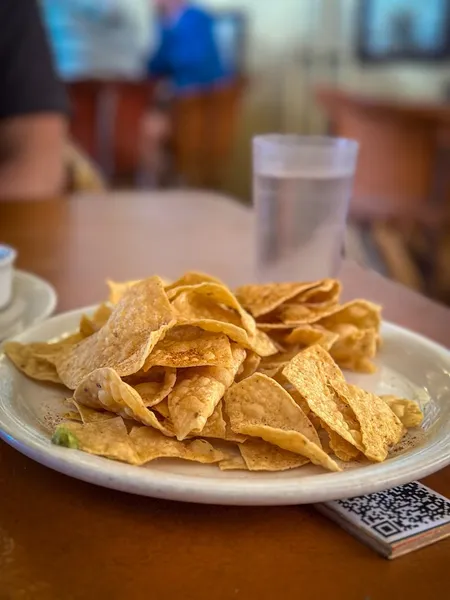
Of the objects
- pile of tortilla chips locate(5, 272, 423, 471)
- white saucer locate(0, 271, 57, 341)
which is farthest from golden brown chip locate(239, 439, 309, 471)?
white saucer locate(0, 271, 57, 341)

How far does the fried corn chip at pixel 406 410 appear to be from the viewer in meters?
0.66

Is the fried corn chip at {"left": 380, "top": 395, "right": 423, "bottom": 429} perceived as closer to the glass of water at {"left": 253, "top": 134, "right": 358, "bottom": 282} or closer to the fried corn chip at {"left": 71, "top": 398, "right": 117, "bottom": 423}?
the fried corn chip at {"left": 71, "top": 398, "right": 117, "bottom": 423}

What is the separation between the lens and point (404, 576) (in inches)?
19.3

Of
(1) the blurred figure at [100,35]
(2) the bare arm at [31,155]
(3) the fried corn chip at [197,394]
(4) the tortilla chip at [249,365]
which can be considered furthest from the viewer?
(1) the blurred figure at [100,35]

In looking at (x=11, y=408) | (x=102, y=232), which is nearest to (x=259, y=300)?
(x=11, y=408)

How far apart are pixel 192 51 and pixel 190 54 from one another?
0.03 meters

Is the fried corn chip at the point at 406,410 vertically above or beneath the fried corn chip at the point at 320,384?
beneath

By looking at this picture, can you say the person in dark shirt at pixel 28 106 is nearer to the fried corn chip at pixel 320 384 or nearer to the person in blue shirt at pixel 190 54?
the fried corn chip at pixel 320 384

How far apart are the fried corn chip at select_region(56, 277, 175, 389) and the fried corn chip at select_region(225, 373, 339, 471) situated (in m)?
0.08

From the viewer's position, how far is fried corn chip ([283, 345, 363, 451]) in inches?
23.6

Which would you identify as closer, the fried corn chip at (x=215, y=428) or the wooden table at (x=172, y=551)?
the wooden table at (x=172, y=551)

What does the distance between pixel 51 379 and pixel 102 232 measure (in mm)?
815

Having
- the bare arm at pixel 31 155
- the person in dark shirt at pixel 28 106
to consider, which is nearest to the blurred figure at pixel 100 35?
the person in dark shirt at pixel 28 106

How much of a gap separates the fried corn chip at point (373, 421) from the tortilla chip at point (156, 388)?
142 millimetres
